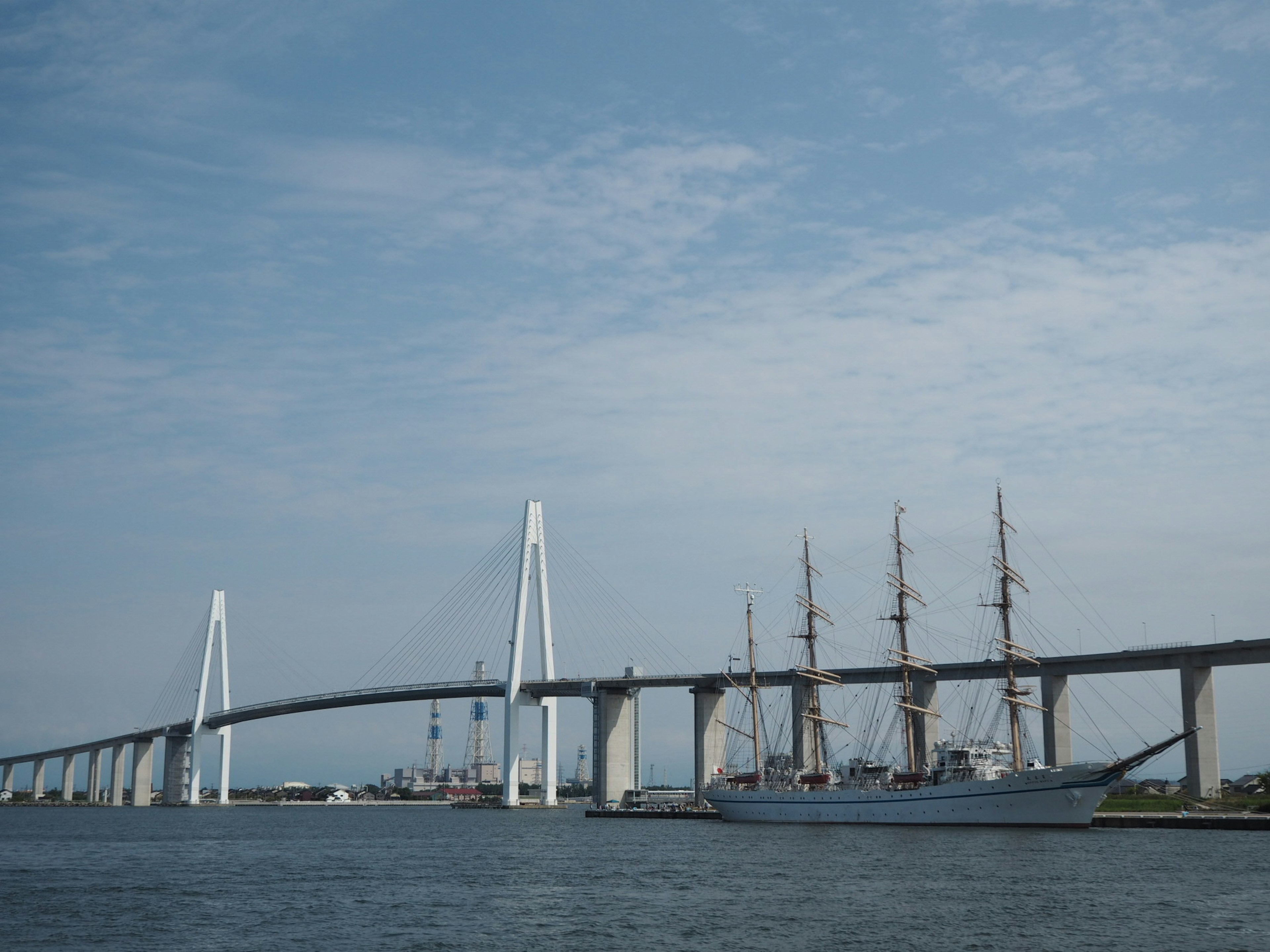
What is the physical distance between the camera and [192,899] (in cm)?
3897

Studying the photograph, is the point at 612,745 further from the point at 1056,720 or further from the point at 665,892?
the point at 665,892

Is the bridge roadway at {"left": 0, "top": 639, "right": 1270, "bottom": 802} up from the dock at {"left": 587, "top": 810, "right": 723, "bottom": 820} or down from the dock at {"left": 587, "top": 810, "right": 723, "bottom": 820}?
up

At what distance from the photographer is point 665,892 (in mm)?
39188

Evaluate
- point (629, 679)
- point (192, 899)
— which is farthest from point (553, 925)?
point (629, 679)

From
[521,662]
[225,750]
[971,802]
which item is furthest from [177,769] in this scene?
[971,802]

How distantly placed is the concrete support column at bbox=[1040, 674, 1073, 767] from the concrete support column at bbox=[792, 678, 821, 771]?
15655mm

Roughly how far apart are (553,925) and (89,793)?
476ft

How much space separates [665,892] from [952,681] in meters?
56.8

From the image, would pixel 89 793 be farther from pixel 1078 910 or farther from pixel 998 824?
pixel 1078 910

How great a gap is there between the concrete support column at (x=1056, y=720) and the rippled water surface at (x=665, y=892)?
1741 centimetres

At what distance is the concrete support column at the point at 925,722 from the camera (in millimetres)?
84438

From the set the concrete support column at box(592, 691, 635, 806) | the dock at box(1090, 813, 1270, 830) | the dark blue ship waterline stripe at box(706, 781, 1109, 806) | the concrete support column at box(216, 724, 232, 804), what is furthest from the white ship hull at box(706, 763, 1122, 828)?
the concrete support column at box(216, 724, 232, 804)

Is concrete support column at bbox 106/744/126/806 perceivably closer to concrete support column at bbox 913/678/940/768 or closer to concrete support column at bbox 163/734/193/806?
concrete support column at bbox 163/734/193/806

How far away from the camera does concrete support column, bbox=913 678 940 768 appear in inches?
3324
